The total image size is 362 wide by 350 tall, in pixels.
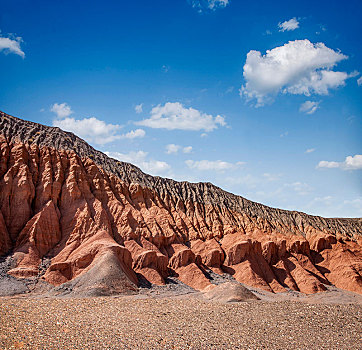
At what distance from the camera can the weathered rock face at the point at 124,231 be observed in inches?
1549

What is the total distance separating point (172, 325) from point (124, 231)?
2958 centimetres

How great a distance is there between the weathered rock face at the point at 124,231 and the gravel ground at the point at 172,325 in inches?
365

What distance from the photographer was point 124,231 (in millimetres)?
50125

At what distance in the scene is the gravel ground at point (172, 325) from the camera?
56.9 feet

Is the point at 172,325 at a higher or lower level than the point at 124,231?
lower

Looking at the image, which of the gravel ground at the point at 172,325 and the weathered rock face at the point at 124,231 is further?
the weathered rock face at the point at 124,231

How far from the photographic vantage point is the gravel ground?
17.3 meters

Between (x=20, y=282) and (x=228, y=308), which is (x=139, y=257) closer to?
(x=20, y=282)

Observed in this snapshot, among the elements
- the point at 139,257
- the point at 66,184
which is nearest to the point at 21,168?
the point at 66,184

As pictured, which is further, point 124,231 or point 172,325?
point 124,231

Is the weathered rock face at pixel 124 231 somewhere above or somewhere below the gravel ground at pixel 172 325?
above

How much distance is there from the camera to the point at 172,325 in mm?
21781

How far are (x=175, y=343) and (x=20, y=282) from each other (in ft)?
76.5

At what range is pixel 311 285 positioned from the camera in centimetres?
5388
